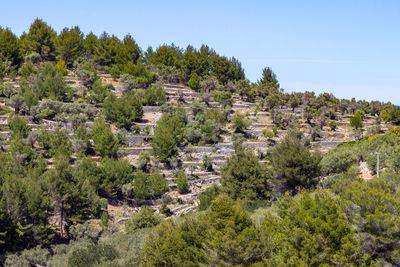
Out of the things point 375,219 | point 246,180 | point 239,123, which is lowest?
point 246,180

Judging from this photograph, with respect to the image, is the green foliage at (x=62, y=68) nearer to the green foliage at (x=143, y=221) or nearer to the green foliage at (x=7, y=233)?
the green foliage at (x=143, y=221)

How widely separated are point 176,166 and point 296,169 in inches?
785

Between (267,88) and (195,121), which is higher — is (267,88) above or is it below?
above

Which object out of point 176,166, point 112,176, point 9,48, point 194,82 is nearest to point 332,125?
point 194,82

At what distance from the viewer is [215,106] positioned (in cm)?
7300

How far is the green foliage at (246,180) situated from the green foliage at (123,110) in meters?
22.3

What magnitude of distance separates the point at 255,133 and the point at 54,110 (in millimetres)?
31629

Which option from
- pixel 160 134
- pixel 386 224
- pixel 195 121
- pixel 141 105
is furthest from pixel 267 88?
pixel 386 224

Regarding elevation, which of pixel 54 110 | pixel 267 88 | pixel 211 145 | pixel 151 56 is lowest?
pixel 211 145

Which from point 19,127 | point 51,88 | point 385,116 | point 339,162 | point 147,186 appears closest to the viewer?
point 339,162

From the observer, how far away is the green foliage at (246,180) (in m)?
40.1

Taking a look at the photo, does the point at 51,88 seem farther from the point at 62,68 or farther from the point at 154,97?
the point at 154,97

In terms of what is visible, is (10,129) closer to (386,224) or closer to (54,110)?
(54,110)

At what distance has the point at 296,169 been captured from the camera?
38.1 meters
